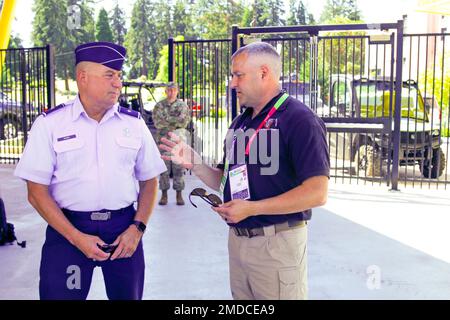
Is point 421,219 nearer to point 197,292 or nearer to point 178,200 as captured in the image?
point 178,200

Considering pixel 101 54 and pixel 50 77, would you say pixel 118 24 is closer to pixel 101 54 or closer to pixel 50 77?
pixel 50 77

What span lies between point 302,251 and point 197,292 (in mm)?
2095

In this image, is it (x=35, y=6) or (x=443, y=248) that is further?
(x=35, y=6)

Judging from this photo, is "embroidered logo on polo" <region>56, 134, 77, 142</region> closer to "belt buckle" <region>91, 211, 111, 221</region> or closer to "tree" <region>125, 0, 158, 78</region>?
"belt buckle" <region>91, 211, 111, 221</region>

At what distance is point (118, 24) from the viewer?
240 ft

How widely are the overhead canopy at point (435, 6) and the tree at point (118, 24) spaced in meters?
63.0

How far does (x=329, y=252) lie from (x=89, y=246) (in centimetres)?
356

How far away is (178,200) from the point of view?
8.00 metres

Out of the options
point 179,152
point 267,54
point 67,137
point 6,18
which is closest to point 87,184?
point 67,137

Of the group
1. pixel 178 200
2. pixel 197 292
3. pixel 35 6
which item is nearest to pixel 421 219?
pixel 178 200

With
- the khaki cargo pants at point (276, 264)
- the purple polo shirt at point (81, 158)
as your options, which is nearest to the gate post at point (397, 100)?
the khaki cargo pants at point (276, 264)

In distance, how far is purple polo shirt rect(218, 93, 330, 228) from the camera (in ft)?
8.10

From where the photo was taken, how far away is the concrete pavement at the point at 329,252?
4.67 metres

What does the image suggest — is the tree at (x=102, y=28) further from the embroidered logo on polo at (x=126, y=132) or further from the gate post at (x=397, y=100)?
the embroidered logo on polo at (x=126, y=132)
